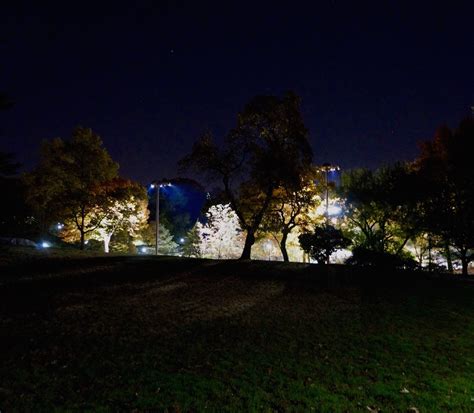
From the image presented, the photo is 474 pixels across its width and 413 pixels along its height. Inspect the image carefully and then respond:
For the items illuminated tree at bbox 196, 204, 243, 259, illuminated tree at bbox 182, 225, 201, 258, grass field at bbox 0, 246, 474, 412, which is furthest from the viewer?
illuminated tree at bbox 182, 225, 201, 258

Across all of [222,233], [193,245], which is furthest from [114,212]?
[193,245]

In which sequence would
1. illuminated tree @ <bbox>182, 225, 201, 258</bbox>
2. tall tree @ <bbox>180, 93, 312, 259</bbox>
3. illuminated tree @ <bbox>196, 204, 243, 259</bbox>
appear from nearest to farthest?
1. tall tree @ <bbox>180, 93, 312, 259</bbox>
2. illuminated tree @ <bbox>196, 204, 243, 259</bbox>
3. illuminated tree @ <bbox>182, 225, 201, 258</bbox>

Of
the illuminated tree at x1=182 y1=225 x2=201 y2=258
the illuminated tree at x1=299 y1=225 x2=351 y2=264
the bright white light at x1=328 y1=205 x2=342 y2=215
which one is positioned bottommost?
the illuminated tree at x1=299 y1=225 x2=351 y2=264

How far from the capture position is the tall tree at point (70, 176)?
28094 mm

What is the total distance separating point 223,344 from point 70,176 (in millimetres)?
23775

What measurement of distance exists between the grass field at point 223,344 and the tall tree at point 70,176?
12321 millimetres

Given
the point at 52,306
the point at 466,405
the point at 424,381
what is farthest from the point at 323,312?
the point at 52,306

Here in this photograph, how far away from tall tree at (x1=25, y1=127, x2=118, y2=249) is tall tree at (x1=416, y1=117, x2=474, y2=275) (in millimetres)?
24499

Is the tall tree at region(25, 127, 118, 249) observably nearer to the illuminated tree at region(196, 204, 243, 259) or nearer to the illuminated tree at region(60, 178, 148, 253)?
the illuminated tree at region(60, 178, 148, 253)

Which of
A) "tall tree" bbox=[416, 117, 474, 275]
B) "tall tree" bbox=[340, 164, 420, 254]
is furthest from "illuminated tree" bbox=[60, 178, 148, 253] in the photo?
"tall tree" bbox=[416, 117, 474, 275]

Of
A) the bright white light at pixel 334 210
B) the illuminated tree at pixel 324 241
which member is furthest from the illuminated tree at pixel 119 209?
the bright white light at pixel 334 210

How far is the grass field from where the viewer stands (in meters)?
6.34

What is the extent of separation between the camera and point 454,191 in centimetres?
2695

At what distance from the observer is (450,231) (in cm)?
2650
